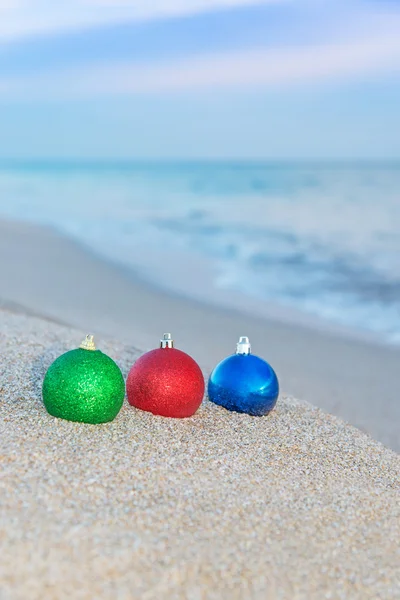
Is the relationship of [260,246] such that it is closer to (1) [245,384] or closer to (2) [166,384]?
(1) [245,384]

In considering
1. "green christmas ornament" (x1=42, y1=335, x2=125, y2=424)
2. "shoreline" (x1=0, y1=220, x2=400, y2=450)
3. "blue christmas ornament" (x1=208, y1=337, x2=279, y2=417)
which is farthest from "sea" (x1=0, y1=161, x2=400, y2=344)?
"green christmas ornament" (x1=42, y1=335, x2=125, y2=424)

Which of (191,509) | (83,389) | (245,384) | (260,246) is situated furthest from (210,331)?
(260,246)

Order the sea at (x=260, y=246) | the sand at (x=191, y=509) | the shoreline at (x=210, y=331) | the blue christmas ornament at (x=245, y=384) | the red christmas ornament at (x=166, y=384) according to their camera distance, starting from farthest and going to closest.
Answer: the sea at (x=260, y=246)
the shoreline at (x=210, y=331)
the blue christmas ornament at (x=245, y=384)
the red christmas ornament at (x=166, y=384)
the sand at (x=191, y=509)

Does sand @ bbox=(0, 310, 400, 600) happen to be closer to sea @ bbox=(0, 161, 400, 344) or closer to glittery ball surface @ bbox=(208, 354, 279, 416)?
glittery ball surface @ bbox=(208, 354, 279, 416)

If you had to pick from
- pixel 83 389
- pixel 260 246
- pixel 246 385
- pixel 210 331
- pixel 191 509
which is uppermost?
pixel 260 246

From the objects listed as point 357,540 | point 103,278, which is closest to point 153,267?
point 103,278

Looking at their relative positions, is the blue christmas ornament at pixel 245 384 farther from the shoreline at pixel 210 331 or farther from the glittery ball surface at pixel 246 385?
the shoreline at pixel 210 331

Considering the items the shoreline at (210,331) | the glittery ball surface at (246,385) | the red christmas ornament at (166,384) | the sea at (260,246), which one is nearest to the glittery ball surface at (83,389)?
the red christmas ornament at (166,384)
